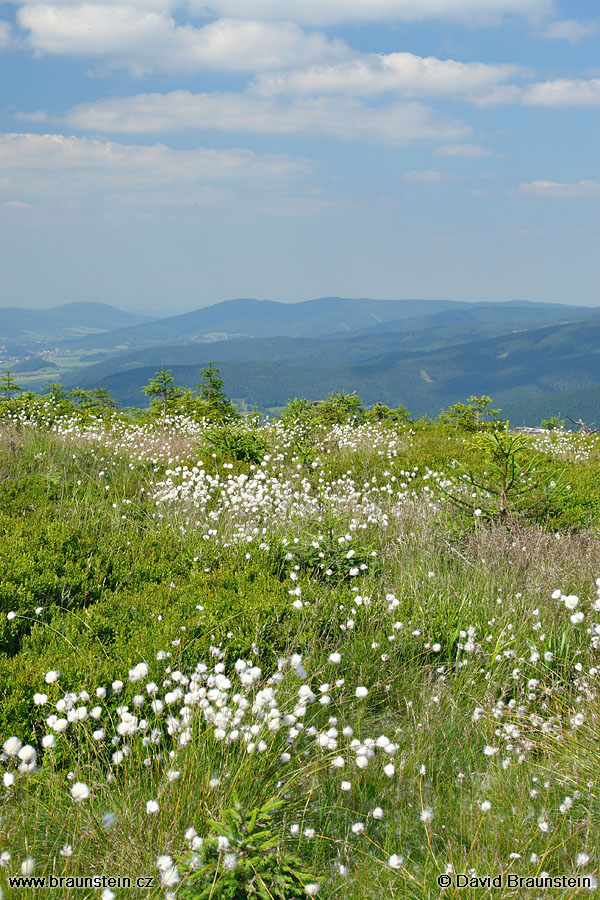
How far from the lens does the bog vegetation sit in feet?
8.19

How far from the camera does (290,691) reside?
3.65m

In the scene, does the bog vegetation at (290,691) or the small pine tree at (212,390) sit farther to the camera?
the small pine tree at (212,390)

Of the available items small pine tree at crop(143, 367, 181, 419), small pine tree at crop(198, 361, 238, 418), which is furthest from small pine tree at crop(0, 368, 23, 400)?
small pine tree at crop(198, 361, 238, 418)

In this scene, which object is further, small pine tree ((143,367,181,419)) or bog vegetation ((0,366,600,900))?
small pine tree ((143,367,181,419))

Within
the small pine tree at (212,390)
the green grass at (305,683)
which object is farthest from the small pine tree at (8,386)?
the green grass at (305,683)

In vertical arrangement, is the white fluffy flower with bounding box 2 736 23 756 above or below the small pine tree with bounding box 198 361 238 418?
below

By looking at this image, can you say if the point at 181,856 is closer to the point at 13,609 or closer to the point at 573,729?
the point at 573,729

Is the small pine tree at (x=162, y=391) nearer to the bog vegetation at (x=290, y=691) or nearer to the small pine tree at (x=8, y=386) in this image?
the small pine tree at (x=8, y=386)

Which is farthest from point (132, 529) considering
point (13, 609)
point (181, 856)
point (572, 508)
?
point (572, 508)

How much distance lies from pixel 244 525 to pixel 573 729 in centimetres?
456

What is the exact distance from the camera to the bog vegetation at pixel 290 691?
2496 mm

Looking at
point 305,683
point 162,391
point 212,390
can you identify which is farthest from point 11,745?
point 212,390

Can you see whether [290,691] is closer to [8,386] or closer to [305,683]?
[305,683]

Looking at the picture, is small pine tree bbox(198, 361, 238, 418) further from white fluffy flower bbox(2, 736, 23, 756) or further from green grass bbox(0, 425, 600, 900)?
white fluffy flower bbox(2, 736, 23, 756)
